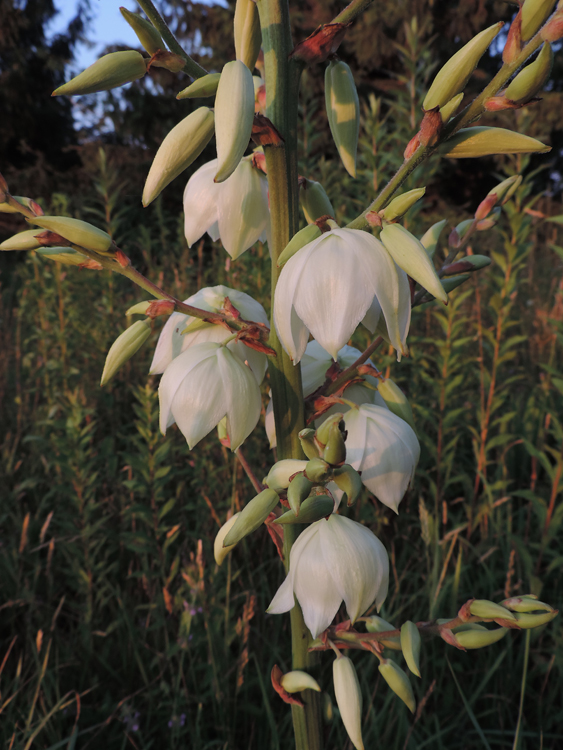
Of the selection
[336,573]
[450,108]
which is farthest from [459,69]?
[336,573]

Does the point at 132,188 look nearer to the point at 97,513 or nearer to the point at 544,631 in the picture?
the point at 97,513

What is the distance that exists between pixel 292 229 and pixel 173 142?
184 mm

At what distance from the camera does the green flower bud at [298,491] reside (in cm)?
54

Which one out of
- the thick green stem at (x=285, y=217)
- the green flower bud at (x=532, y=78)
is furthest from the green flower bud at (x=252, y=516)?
the green flower bud at (x=532, y=78)

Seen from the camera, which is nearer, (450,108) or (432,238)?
(450,108)

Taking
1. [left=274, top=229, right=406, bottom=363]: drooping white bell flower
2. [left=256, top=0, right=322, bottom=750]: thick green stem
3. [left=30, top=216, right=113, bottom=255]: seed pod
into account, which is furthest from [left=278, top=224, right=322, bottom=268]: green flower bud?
[left=30, top=216, right=113, bottom=255]: seed pod

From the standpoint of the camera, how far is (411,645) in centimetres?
68

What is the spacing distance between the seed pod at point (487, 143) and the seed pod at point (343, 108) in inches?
5.9

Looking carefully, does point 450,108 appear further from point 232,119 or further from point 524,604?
point 524,604

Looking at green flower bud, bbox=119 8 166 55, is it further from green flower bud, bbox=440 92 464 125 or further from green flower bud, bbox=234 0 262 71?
green flower bud, bbox=440 92 464 125

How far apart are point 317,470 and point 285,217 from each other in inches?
14.3

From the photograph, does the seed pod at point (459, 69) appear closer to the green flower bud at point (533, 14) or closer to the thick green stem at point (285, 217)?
the green flower bud at point (533, 14)

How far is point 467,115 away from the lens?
599 millimetres

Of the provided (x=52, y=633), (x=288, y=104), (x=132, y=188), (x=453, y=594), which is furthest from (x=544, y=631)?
(x=132, y=188)
